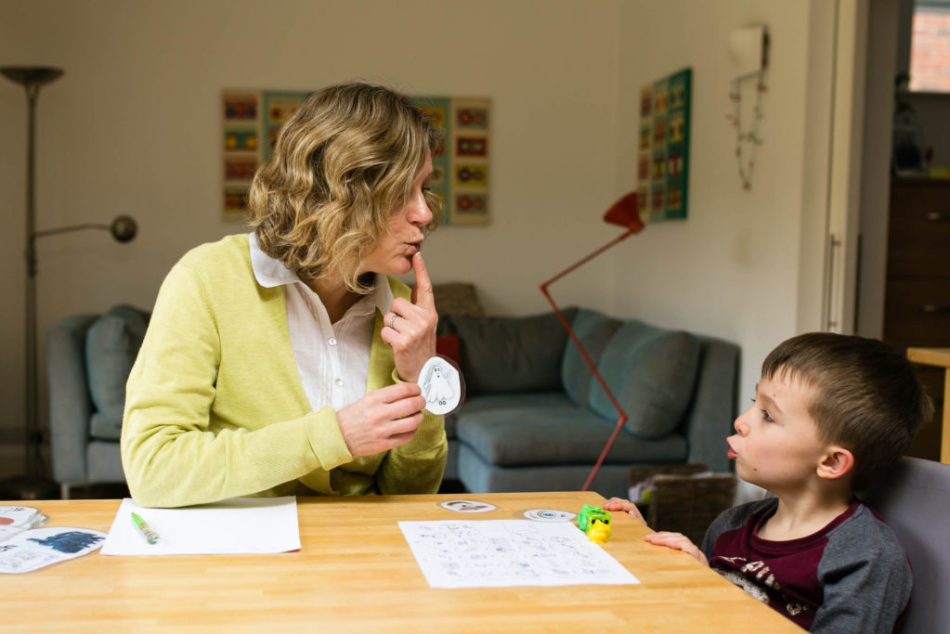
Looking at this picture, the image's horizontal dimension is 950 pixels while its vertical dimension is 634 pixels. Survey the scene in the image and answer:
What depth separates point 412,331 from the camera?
1.49 m

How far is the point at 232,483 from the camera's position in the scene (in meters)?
1.36

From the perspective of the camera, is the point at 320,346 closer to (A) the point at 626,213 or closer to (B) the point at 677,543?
(B) the point at 677,543

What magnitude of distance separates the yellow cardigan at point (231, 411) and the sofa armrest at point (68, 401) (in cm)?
302

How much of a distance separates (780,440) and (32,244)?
4.56 m

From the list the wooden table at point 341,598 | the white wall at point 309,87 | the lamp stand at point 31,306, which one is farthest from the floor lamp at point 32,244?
the wooden table at point 341,598

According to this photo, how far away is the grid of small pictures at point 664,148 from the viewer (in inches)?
178

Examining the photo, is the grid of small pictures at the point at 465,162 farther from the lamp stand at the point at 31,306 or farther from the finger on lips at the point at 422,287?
the finger on lips at the point at 422,287

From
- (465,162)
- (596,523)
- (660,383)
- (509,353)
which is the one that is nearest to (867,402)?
(596,523)

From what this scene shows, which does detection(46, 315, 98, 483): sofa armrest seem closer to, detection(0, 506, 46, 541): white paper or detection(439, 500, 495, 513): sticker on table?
detection(0, 506, 46, 541): white paper

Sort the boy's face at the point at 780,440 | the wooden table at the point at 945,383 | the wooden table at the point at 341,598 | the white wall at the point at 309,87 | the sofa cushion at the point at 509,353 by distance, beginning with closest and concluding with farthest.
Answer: the wooden table at the point at 341,598
the boy's face at the point at 780,440
the wooden table at the point at 945,383
the sofa cushion at the point at 509,353
the white wall at the point at 309,87

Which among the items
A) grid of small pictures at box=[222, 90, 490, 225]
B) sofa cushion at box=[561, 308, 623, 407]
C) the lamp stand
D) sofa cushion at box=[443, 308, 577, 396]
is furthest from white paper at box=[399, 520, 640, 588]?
grid of small pictures at box=[222, 90, 490, 225]

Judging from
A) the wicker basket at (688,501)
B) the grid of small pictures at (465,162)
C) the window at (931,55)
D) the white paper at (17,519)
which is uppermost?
the window at (931,55)

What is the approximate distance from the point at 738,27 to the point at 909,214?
3.67 ft

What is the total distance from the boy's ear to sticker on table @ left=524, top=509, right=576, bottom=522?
1.14ft
